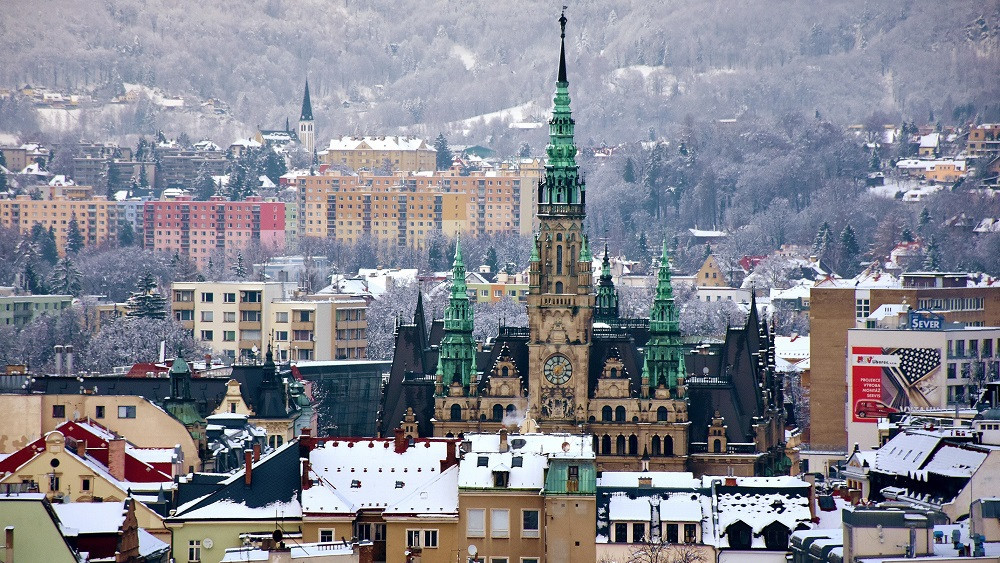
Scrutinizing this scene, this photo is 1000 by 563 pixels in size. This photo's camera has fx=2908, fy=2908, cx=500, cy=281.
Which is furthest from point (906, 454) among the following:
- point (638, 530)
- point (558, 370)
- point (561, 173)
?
point (561, 173)

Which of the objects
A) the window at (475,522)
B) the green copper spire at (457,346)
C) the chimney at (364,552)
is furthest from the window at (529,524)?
the green copper spire at (457,346)

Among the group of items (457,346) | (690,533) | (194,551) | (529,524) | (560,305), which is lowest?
(194,551)

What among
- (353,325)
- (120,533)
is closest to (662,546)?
(120,533)

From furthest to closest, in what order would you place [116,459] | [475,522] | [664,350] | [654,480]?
1. [664,350]
2. [116,459]
3. [654,480]
4. [475,522]

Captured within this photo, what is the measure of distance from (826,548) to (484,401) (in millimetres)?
49932

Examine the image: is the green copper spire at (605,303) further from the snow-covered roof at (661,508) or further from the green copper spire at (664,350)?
the snow-covered roof at (661,508)

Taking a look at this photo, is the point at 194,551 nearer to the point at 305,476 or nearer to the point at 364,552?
the point at 305,476

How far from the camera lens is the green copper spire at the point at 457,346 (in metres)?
128

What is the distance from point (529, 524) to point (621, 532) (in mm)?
2856

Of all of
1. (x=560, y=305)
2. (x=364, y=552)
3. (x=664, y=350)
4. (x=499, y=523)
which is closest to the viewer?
(x=364, y=552)

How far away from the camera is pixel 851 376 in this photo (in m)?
147

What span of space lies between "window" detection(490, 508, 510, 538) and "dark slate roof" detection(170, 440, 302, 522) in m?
5.88

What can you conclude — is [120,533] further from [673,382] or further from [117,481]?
[673,382]

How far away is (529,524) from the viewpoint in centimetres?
8731
